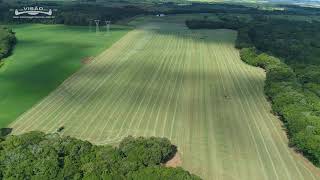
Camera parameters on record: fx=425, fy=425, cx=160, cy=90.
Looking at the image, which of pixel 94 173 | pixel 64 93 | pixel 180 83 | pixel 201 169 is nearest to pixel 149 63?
pixel 180 83

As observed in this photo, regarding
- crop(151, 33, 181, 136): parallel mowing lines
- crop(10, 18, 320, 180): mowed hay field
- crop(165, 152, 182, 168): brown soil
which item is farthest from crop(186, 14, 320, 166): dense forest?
crop(151, 33, 181, 136): parallel mowing lines

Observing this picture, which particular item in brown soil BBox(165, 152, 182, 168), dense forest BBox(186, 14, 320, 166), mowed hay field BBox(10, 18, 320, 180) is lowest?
brown soil BBox(165, 152, 182, 168)

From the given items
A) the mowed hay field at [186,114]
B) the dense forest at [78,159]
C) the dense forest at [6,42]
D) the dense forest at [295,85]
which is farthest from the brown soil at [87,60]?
the dense forest at [78,159]

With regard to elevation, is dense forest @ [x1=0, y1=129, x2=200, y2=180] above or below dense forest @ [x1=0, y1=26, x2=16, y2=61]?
below

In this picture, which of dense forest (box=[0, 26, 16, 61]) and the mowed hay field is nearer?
Answer: the mowed hay field

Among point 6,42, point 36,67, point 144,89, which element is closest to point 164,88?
point 144,89

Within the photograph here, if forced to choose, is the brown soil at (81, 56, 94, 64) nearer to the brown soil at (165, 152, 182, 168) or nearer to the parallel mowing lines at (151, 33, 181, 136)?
the parallel mowing lines at (151, 33, 181, 136)

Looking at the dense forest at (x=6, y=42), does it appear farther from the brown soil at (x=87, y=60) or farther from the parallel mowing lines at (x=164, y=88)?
the parallel mowing lines at (x=164, y=88)
